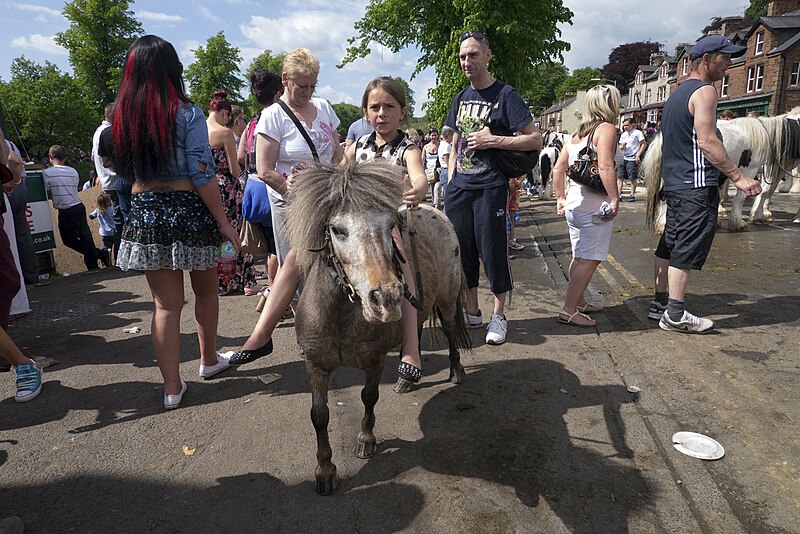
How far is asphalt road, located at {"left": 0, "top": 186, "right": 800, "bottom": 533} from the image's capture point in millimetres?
2402

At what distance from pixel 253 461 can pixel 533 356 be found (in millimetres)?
2536

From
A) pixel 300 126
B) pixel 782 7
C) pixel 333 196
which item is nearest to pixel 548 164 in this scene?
pixel 300 126

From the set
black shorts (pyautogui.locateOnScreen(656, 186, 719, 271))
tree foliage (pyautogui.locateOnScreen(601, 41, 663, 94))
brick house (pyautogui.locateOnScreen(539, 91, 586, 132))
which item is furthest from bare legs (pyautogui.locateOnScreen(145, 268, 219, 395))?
tree foliage (pyautogui.locateOnScreen(601, 41, 663, 94))

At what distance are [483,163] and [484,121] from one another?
37 cm

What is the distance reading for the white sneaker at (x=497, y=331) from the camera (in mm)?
4461

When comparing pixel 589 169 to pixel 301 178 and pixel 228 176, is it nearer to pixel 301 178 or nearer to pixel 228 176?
pixel 301 178

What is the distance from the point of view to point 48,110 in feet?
134

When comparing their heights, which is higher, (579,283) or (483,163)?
(483,163)

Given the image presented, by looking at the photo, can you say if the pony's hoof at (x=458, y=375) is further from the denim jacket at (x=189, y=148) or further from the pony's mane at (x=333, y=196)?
the denim jacket at (x=189, y=148)

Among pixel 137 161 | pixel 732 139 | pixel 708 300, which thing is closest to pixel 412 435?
pixel 137 161

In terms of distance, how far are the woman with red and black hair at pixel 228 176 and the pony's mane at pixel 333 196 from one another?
279 cm

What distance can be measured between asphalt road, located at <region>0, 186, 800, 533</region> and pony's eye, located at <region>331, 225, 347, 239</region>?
1460mm

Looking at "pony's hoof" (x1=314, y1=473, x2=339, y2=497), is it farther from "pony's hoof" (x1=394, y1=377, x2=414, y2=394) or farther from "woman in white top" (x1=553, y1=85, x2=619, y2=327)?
"woman in white top" (x1=553, y1=85, x2=619, y2=327)

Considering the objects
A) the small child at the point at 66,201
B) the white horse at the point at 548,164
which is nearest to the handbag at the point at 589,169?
the small child at the point at 66,201
